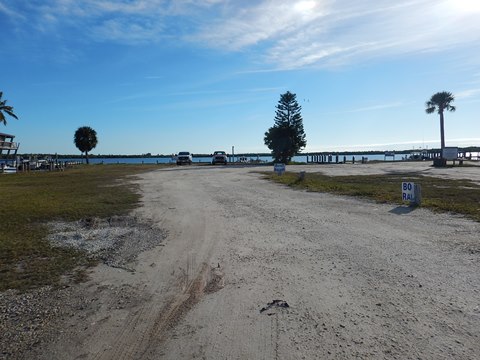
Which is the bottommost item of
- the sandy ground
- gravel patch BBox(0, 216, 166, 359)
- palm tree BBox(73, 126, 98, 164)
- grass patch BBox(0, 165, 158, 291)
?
the sandy ground

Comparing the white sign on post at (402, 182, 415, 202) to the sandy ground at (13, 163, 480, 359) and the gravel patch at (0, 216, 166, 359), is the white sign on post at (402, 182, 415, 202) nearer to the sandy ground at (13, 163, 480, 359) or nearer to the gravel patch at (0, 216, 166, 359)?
the sandy ground at (13, 163, 480, 359)

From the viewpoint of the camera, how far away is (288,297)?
15.9ft

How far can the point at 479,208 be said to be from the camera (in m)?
11.1

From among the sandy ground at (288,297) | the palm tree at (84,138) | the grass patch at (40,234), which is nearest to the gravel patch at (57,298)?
the sandy ground at (288,297)

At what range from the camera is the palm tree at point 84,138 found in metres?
72.5

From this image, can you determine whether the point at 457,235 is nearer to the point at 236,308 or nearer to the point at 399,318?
the point at 399,318

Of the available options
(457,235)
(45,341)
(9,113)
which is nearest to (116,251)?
(45,341)

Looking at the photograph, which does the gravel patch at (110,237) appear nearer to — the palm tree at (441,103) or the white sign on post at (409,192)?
the white sign on post at (409,192)

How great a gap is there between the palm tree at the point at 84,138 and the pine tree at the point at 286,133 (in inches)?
1242

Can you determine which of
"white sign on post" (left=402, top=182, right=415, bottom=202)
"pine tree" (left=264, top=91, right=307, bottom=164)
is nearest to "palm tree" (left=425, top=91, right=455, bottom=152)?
"pine tree" (left=264, top=91, right=307, bottom=164)

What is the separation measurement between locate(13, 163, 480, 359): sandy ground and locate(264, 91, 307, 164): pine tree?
178 feet

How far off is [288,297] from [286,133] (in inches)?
2326

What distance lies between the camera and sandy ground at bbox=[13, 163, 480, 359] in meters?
3.67

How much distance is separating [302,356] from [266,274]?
7.45ft
